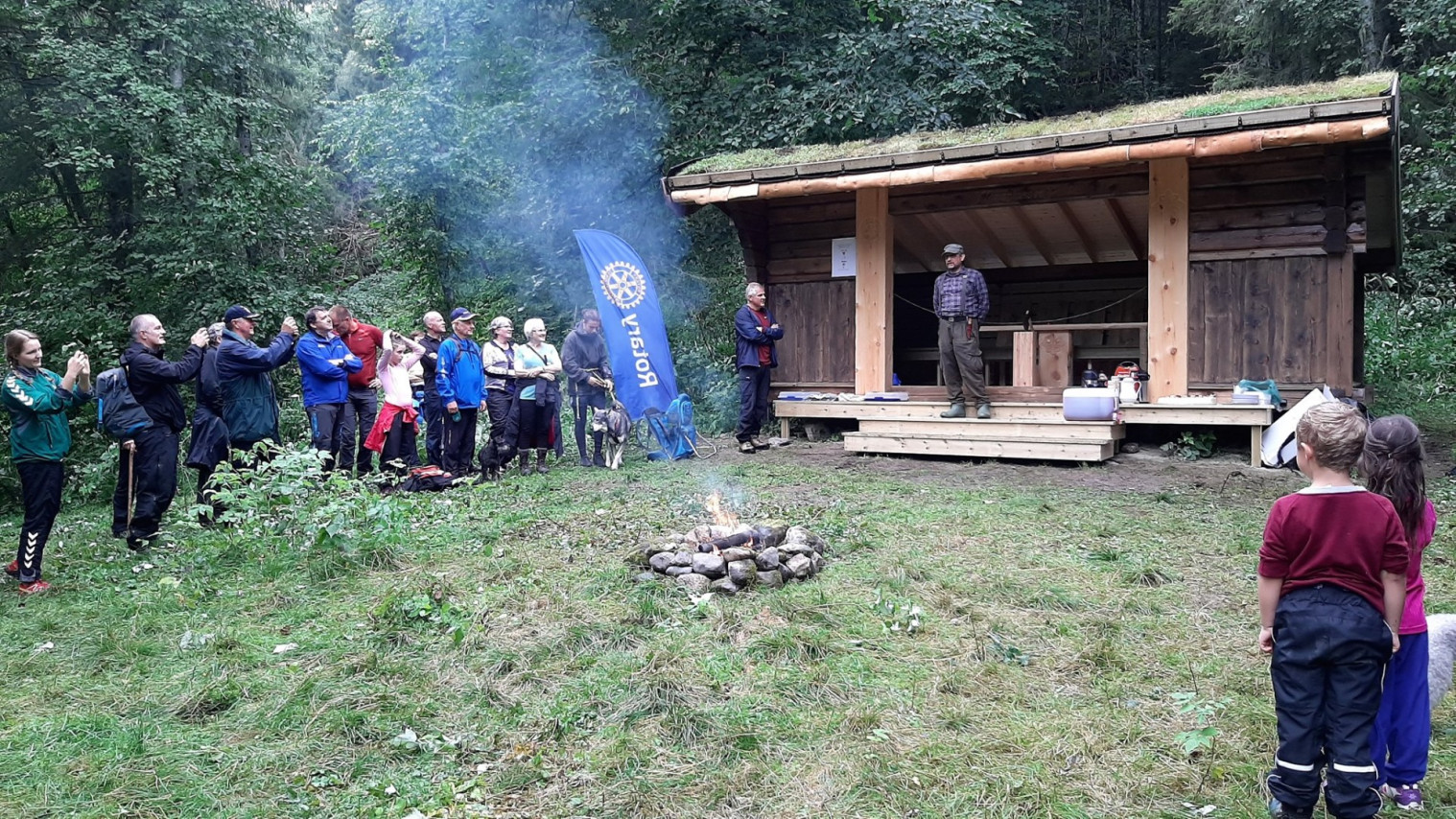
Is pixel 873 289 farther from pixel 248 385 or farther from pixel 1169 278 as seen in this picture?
pixel 248 385

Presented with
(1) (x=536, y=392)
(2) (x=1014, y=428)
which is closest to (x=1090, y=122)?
(2) (x=1014, y=428)

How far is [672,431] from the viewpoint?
33.0ft

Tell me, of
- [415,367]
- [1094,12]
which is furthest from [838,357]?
[1094,12]

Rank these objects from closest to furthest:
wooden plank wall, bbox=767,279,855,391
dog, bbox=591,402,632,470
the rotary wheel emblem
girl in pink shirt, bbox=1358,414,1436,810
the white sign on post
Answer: girl in pink shirt, bbox=1358,414,1436,810
dog, bbox=591,402,632,470
the rotary wheel emblem
the white sign on post
wooden plank wall, bbox=767,279,855,391

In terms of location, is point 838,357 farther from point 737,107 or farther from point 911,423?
point 737,107

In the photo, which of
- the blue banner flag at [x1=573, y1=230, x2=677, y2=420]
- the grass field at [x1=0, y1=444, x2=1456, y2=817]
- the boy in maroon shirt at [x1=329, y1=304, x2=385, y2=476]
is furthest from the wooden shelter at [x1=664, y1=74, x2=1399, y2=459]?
the boy in maroon shirt at [x1=329, y1=304, x2=385, y2=476]

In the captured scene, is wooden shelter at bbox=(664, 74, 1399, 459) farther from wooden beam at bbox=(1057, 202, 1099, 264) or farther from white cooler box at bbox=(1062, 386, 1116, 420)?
white cooler box at bbox=(1062, 386, 1116, 420)

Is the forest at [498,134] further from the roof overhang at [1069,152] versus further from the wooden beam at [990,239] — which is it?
the roof overhang at [1069,152]

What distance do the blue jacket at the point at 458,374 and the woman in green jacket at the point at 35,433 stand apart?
3226mm

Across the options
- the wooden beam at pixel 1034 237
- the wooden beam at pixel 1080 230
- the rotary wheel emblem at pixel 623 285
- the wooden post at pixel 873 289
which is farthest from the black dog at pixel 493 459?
the wooden beam at pixel 1080 230

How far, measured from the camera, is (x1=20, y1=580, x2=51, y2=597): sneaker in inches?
222

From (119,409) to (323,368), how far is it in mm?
1885

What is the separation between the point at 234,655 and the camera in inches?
167

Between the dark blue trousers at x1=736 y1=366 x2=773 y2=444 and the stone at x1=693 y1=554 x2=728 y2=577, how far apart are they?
18.3 feet
